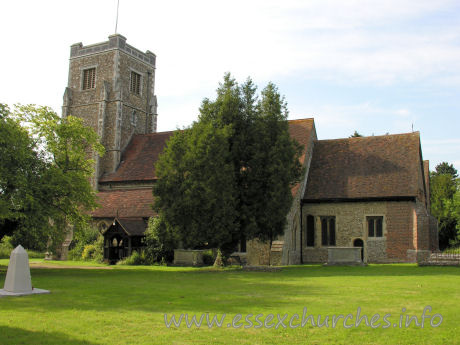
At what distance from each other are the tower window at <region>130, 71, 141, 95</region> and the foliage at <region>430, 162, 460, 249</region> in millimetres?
33435

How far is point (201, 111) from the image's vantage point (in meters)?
24.8

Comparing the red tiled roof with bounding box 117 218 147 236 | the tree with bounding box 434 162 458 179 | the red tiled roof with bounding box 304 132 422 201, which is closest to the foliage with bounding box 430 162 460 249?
the tree with bounding box 434 162 458 179

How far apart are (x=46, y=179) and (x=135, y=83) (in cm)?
A: 2342

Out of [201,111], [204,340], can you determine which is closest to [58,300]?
[204,340]

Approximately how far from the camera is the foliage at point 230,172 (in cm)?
2217

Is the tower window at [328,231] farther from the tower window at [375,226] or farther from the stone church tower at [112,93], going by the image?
the stone church tower at [112,93]

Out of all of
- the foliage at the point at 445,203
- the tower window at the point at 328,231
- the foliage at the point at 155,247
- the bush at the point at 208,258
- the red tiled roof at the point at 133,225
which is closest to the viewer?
the bush at the point at 208,258

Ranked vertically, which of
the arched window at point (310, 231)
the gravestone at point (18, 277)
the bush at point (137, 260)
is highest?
the arched window at point (310, 231)

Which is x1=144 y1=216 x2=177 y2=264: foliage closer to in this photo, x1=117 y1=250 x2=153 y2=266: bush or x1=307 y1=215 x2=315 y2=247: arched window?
x1=117 y1=250 x2=153 y2=266: bush

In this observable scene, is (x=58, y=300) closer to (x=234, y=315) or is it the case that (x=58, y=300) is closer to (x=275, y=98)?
(x=234, y=315)

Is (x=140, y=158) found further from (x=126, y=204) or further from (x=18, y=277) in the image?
(x=18, y=277)

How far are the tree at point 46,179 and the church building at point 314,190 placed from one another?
3.45 m

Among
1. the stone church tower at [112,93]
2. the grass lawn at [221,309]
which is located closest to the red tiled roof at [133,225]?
the stone church tower at [112,93]

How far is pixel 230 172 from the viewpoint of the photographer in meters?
22.5
